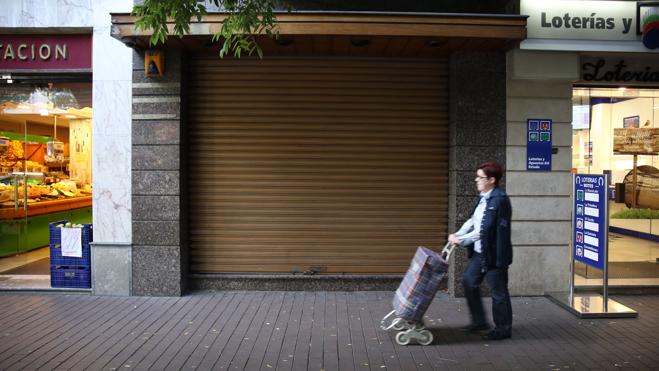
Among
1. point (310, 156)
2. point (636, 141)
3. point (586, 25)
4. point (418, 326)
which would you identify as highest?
point (586, 25)

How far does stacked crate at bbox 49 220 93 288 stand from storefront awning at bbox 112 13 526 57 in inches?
116

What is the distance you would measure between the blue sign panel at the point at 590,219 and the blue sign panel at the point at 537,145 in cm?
67

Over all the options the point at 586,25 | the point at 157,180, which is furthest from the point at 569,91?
the point at 157,180

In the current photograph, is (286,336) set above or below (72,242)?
below

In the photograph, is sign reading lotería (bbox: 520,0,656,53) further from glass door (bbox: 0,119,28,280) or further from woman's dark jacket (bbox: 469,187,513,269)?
glass door (bbox: 0,119,28,280)

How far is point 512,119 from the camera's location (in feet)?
24.4

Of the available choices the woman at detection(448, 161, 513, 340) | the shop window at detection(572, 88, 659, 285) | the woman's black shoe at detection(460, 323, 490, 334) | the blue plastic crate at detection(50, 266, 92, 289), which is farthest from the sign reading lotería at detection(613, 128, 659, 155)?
the blue plastic crate at detection(50, 266, 92, 289)

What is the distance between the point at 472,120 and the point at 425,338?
3.42 m

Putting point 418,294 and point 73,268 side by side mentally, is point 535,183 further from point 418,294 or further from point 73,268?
point 73,268

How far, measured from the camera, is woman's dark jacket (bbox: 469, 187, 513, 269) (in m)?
5.40

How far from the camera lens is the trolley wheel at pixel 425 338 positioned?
5348 millimetres

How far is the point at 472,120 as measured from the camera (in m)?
7.39

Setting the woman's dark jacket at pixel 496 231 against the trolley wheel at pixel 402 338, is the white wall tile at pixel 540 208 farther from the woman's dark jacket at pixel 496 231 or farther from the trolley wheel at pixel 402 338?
the trolley wheel at pixel 402 338

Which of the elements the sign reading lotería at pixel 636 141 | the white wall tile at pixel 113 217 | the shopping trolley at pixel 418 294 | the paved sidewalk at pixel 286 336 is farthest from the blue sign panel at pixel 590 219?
the white wall tile at pixel 113 217
